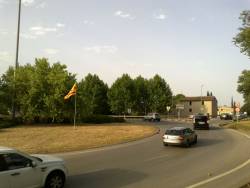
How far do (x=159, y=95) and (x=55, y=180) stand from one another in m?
→ 90.5

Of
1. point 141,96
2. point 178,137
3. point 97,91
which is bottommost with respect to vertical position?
point 178,137

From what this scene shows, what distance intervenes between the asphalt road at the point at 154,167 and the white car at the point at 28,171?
104 centimetres

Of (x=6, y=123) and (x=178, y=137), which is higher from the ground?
(x=6, y=123)

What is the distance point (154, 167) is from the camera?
16969 mm

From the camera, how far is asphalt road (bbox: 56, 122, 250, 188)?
1344cm

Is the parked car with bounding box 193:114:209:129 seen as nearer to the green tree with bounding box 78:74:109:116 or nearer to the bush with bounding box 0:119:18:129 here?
the bush with bounding box 0:119:18:129

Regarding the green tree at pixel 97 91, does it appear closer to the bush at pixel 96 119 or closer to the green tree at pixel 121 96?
the green tree at pixel 121 96

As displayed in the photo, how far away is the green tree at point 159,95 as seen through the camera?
10131 centimetres

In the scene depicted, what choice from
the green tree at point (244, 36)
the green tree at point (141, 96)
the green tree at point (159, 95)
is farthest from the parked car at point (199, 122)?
the green tree at point (159, 95)

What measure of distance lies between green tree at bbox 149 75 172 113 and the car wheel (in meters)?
89.6

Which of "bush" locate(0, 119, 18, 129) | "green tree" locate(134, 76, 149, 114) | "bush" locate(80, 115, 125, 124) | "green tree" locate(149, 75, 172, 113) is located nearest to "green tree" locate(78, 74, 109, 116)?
"green tree" locate(134, 76, 149, 114)

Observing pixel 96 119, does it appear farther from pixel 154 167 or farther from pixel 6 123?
pixel 154 167

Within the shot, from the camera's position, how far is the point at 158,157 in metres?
20.5

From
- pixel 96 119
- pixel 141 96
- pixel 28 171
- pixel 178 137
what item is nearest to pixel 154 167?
pixel 28 171
